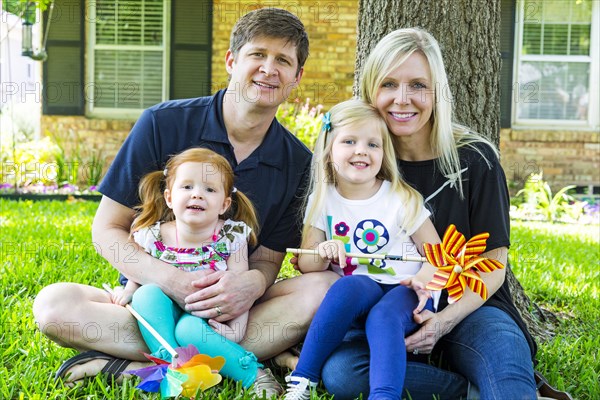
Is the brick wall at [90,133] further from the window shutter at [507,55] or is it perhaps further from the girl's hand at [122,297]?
the girl's hand at [122,297]

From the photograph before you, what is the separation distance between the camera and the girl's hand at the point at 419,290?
248 cm

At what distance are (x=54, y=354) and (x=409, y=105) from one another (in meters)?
1.64

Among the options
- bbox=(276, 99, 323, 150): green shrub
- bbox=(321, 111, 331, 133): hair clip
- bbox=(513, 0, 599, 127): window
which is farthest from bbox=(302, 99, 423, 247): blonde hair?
bbox=(513, 0, 599, 127): window

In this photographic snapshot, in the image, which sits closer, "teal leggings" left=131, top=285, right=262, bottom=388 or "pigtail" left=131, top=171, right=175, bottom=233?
"teal leggings" left=131, top=285, right=262, bottom=388

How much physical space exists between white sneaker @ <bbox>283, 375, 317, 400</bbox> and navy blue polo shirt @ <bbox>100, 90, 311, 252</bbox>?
69cm

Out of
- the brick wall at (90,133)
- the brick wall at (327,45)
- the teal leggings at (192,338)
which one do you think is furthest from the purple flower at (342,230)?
the brick wall at (90,133)

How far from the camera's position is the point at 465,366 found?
2.48 meters

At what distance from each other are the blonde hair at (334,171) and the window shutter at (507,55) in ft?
22.5

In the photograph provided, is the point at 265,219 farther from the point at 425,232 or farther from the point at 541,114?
the point at 541,114

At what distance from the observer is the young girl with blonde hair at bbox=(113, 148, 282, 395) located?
254cm

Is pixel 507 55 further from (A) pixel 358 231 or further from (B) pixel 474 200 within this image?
(A) pixel 358 231

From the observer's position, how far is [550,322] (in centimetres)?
356

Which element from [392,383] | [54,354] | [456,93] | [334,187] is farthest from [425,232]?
[54,354]

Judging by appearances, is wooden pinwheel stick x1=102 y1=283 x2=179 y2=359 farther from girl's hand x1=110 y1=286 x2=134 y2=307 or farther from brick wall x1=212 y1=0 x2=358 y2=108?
brick wall x1=212 y1=0 x2=358 y2=108
